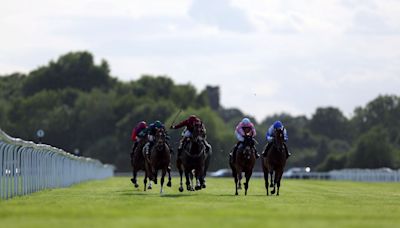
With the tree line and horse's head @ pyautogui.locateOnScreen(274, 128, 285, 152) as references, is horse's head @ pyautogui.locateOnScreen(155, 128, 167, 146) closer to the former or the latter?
horse's head @ pyautogui.locateOnScreen(274, 128, 285, 152)

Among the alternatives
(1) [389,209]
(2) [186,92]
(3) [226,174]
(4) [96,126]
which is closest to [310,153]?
(2) [186,92]

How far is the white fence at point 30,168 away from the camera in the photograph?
28234 mm

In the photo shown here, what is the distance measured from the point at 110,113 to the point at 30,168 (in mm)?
112938

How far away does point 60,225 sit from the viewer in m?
18.5

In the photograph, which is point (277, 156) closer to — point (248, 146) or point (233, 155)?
point (248, 146)

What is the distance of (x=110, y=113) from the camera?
146375 millimetres

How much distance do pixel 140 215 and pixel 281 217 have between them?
231 cm

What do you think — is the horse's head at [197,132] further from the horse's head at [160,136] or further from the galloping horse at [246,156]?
the galloping horse at [246,156]

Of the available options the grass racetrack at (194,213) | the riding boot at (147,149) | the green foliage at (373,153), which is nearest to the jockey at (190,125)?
the riding boot at (147,149)

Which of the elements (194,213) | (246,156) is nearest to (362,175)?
(246,156)

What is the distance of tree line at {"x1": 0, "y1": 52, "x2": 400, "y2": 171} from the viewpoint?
5118 inches

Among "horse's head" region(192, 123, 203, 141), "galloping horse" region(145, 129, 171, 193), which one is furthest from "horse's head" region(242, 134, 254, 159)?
"galloping horse" region(145, 129, 171, 193)

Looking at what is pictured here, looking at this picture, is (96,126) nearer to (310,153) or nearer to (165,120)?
(165,120)

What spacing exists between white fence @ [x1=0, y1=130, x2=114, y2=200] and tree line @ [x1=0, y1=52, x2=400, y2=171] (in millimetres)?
71986
